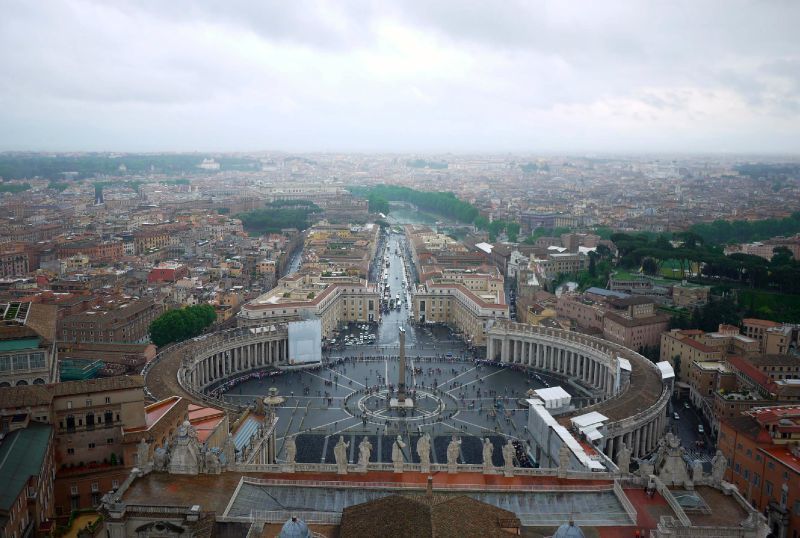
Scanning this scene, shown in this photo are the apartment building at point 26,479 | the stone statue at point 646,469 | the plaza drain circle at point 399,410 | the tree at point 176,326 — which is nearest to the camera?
the apartment building at point 26,479

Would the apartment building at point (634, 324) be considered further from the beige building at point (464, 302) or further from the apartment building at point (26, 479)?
the apartment building at point (26, 479)

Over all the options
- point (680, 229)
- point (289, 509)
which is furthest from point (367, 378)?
point (680, 229)

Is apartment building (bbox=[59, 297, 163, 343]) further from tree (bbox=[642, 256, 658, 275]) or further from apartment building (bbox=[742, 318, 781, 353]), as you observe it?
tree (bbox=[642, 256, 658, 275])

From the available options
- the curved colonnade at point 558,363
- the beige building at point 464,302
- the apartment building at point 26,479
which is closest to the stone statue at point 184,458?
the apartment building at point 26,479

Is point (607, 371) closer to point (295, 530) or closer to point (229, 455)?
point (229, 455)

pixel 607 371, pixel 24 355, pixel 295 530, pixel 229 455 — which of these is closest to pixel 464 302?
pixel 607 371

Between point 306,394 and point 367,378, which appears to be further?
point 367,378

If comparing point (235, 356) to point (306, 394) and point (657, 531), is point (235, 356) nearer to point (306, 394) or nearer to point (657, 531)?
point (306, 394)
